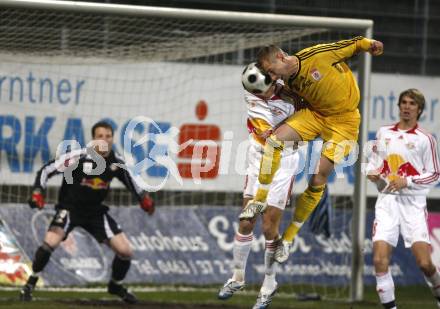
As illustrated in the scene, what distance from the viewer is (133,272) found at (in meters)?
14.0

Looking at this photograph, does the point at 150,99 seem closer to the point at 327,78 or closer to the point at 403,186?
the point at 327,78

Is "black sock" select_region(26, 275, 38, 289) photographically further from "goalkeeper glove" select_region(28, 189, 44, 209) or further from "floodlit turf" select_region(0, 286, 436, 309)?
"goalkeeper glove" select_region(28, 189, 44, 209)

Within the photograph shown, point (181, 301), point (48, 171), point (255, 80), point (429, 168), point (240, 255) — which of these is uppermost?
point (255, 80)

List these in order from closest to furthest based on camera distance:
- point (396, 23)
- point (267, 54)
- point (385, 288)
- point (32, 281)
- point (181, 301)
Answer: point (267, 54), point (385, 288), point (32, 281), point (181, 301), point (396, 23)

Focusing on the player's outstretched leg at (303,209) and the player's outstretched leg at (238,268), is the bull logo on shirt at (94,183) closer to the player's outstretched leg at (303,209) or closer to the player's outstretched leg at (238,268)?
the player's outstretched leg at (238,268)

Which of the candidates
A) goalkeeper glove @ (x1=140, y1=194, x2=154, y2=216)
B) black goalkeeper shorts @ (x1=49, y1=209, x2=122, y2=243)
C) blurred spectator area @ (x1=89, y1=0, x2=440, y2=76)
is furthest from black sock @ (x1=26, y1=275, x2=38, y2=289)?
blurred spectator area @ (x1=89, y1=0, x2=440, y2=76)

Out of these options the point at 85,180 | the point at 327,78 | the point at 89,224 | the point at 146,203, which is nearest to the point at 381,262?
the point at 327,78

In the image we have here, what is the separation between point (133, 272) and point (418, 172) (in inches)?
180

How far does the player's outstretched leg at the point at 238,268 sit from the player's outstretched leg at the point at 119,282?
1.49 m

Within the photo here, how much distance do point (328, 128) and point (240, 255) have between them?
168 centimetres

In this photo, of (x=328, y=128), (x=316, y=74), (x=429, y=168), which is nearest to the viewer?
(x=316, y=74)

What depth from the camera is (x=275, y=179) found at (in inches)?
446

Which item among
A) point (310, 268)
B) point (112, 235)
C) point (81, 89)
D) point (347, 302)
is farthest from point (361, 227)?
point (81, 89)

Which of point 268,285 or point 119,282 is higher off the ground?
point 268,285
